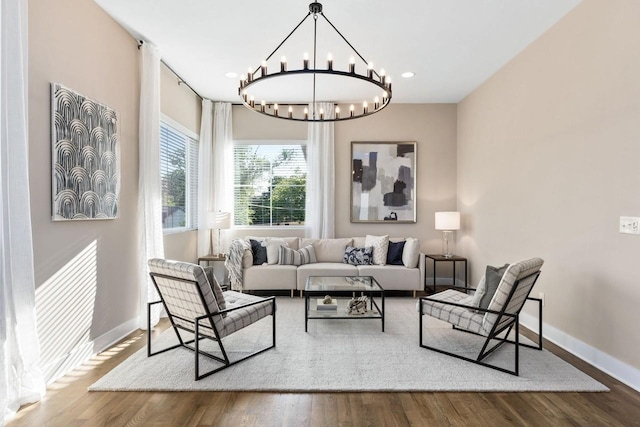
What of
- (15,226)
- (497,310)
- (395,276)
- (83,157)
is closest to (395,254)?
(395,276)

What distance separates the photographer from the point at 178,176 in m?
5.22

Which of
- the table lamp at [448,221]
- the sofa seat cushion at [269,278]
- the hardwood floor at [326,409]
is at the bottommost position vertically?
the hardwood floor at [326,409]

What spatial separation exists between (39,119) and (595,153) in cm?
431

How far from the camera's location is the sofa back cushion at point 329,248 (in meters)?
5.65

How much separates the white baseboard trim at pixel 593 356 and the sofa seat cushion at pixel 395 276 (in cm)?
156

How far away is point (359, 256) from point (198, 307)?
3.09 metres

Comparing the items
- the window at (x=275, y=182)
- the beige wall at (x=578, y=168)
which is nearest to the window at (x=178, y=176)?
the window at (x=275, y=182)

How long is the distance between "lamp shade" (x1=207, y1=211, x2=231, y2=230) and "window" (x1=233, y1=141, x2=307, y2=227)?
71 cm

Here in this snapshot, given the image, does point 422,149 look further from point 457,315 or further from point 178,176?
point 178,176

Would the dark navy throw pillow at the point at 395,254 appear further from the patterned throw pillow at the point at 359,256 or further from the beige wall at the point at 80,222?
the beige wall at the point at 80,222

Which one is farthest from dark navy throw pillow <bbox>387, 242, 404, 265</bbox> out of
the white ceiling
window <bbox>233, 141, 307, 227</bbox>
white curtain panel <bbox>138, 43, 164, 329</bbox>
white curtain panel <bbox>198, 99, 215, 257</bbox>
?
white curtain panel <bbox>138, 43, 164, 329</bbox>

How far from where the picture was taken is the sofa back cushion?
18.5 ft

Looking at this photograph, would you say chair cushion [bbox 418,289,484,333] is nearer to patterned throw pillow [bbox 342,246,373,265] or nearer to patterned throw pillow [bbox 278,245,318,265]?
patterned throw pillow [bbox 342,246,373,265]

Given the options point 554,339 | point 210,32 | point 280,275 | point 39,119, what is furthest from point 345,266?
point 39,119
